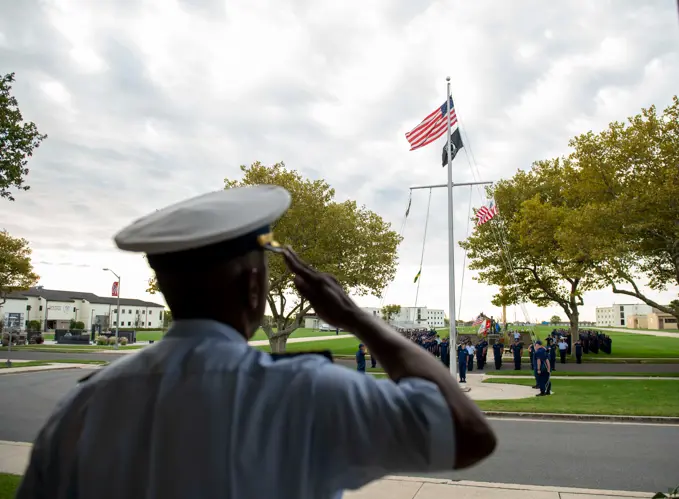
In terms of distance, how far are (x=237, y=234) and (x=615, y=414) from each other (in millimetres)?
13417

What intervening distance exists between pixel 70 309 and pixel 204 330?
11330 cm

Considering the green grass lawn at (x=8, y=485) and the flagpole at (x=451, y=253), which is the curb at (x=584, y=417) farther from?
the green grass lawn at (x=8, y=485)

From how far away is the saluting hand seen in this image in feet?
4.45

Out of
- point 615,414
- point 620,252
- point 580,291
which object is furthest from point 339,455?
point 580,291

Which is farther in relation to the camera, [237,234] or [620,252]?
→ [620,252]

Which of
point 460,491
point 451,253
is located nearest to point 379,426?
point 460,491

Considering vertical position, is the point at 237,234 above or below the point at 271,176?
below

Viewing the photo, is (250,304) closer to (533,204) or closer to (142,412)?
(142,412)

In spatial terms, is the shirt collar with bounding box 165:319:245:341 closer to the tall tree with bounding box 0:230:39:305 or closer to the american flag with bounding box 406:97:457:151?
the american flag with bounding box 406:97:457:151

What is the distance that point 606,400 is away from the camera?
14.7m

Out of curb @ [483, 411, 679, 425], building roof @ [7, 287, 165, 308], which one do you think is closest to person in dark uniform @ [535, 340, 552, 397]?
curb @ [483, 411, 679, 425]

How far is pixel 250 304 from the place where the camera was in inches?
53.8

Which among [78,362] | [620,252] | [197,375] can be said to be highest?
[620,252]

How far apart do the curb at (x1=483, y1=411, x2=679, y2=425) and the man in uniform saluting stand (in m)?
12.6
